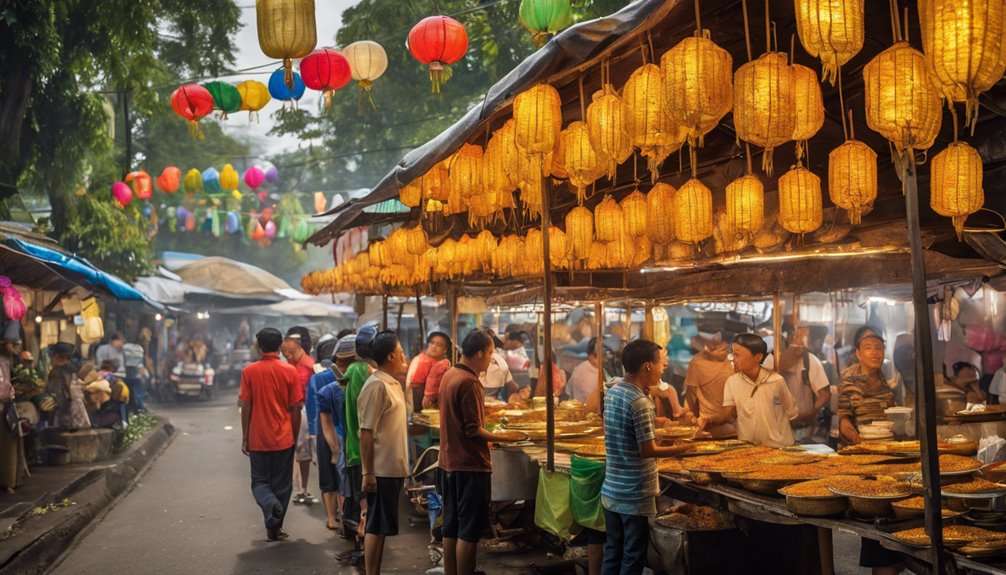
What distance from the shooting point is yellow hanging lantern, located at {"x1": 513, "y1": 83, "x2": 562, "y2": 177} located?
6254 millimetres

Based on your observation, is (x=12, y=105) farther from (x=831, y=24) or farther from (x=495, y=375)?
(x=831, y=24)

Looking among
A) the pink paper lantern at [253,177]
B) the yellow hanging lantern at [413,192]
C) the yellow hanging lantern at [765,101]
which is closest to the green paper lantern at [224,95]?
the yellow hanging lantern at [413,192]

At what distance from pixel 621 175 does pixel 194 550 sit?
20.3ft

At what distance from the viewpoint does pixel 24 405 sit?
47.4 ft

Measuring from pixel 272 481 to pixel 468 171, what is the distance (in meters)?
4.69

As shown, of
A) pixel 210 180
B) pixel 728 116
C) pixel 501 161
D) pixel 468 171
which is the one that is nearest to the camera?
pixel 501 161

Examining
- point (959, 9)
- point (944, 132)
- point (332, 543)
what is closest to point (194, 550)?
point (332, 543)

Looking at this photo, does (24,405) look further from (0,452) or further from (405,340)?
(405,340)

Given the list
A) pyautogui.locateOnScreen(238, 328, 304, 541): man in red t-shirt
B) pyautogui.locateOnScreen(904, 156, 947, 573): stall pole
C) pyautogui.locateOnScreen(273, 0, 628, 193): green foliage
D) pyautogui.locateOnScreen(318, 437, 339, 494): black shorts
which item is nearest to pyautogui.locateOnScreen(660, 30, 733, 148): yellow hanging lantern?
Answer: pyautogui.locateOnScreen(904, 156, 947, 573): stall pole

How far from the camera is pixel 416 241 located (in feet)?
37.4

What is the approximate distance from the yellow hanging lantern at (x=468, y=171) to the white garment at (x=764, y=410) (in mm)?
3117

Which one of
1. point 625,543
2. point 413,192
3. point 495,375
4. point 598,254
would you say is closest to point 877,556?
point 625,543

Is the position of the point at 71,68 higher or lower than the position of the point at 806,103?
higher

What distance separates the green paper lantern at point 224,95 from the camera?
15352mm
